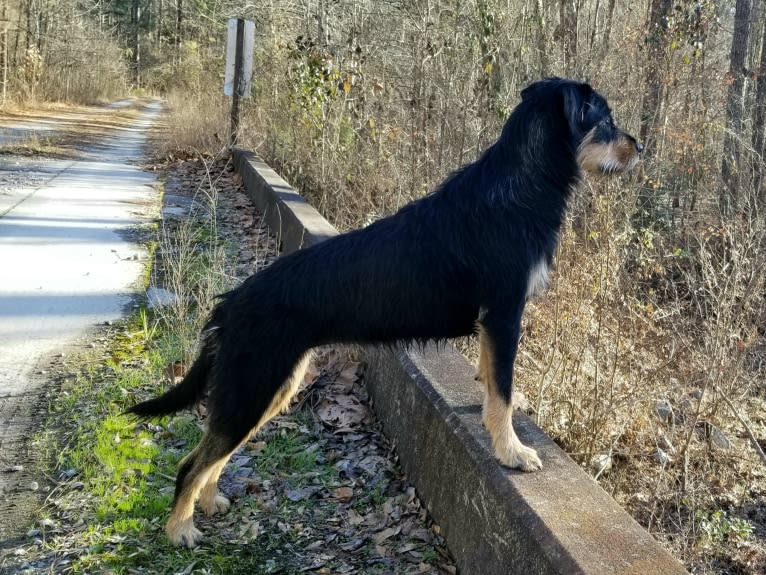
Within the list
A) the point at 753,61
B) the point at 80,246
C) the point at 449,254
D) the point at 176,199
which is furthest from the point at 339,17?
the point at 449,254

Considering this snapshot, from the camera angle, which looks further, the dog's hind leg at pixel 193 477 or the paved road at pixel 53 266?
the paved road at pixel 53 266

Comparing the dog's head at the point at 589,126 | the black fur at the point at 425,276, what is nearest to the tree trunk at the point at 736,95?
the dog's head at the point at 589,126

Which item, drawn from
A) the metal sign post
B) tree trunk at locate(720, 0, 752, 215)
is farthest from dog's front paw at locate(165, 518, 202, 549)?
the metal sign post

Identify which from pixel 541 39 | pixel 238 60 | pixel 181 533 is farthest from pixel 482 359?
pixel 238 60

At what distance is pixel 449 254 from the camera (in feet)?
11.2

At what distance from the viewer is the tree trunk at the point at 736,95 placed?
10.2m

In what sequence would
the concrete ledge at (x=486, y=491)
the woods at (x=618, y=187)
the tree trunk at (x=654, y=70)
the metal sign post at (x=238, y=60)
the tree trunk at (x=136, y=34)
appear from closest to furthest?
the concrete ledge at (x=486, y=491) < the woods at (x=618, y=187) < the tree trunk at (x=654, y=70) < the metal sign post at (x=238, y=60) < the tree trunk at (x=136, y=34)

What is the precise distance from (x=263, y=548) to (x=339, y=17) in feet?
46.4

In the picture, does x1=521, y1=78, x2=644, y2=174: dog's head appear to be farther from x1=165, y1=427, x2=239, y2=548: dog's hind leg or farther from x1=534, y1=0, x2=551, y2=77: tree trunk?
x1=534, y1=0, x2=551, y2=77: tree trunk

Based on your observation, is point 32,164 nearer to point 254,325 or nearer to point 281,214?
point 281,214

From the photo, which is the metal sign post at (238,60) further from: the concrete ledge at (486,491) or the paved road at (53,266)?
the concrete ledge at (486,491)

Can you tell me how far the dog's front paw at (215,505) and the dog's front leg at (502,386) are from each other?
A: 148cm

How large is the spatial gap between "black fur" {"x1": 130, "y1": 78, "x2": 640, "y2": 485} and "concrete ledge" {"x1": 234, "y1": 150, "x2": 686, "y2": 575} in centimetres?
39

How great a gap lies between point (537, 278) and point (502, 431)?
2.52 ft
